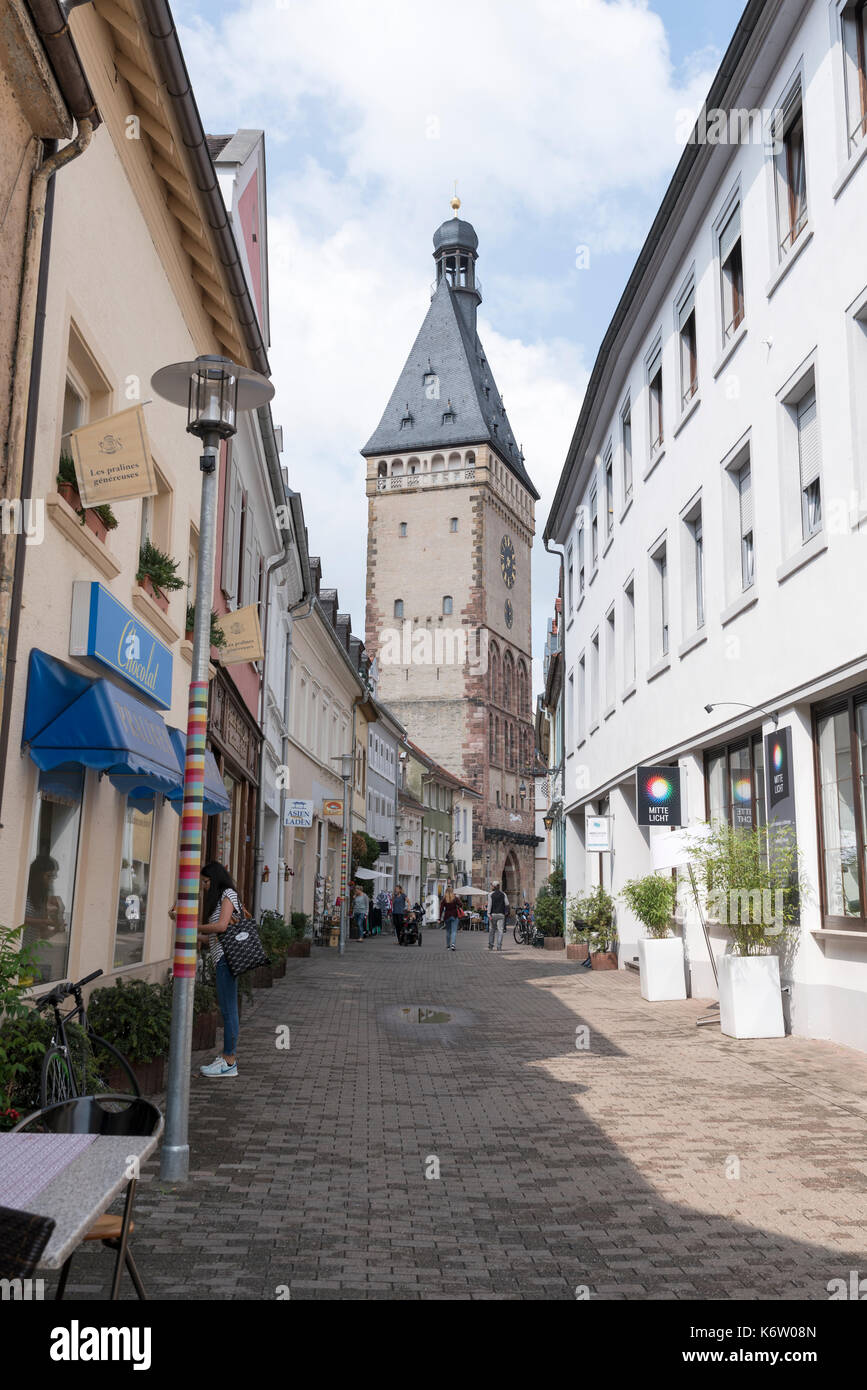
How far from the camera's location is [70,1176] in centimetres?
345

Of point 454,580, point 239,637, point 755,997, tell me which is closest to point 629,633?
point 239,637

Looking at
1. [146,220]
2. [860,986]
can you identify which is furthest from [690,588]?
[146,220]

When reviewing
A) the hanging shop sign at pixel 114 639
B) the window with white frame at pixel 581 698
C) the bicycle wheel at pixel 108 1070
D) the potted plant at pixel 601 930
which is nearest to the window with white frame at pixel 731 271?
the hanging shop sign at pixel 114 639

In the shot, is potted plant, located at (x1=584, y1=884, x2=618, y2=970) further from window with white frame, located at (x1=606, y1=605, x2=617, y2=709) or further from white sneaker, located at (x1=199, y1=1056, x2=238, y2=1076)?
white sneaker, located at (x1=199, y1=1056, x2=238, y2=1076)

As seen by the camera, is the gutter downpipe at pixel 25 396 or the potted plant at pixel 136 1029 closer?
the gutter downpipe at pixel 25 396

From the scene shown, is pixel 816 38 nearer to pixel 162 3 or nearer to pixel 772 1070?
pixel 162 3

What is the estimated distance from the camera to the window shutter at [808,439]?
39.1ft

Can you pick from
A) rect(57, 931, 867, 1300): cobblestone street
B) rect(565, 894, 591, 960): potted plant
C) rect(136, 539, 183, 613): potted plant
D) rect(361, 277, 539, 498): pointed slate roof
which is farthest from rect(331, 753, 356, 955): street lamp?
rect(361, 277, 539, 498): pointed slate roof

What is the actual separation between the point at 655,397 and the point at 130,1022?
15.3 metres

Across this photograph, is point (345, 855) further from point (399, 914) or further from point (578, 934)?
point (578, 934)

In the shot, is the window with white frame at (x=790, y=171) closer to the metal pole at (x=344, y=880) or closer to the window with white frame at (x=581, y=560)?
the window with white frame at (x=581, y=560)

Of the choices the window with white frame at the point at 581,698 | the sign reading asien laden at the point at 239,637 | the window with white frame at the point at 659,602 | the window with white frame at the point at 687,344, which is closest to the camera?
the sign reading asien laden at the point at 239,637

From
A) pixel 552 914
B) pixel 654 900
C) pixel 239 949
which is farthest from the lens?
pixel 552 914

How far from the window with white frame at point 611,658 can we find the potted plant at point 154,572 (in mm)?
13851
